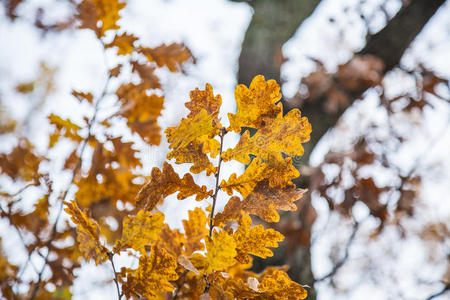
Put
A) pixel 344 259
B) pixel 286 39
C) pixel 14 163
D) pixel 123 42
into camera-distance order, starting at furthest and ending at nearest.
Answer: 1. pixel 286 39
2. pixel 344 259
3. pixel 14 163
4. pixel 123 42

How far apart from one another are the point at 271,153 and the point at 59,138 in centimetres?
90

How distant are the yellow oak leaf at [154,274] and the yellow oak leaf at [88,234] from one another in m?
0.07

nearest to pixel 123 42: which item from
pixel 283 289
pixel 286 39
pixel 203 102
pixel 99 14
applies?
pixel 99 14

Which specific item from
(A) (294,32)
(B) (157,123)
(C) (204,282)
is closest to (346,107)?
(A) (294,32)

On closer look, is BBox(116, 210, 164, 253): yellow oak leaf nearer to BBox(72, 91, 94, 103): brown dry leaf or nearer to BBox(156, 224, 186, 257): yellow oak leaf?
BBox(156, 224, 186, 257): yellow oak leaf

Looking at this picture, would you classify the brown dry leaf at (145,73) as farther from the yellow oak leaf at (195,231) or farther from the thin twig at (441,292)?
the thin twig at (441,292)

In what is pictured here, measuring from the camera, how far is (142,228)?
51 centimetres

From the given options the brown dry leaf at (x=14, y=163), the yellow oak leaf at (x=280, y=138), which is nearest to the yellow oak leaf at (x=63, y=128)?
the brown dry leaf at (x=14, y=163)

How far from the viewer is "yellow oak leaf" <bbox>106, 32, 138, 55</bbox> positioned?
0.95m

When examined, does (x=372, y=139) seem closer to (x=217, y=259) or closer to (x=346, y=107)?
(x=346, y=107)

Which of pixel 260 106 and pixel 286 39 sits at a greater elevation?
pixel 286 39

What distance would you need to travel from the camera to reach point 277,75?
5.92 feet

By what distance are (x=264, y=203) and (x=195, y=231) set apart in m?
0.17

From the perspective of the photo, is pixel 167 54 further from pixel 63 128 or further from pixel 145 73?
pixel 63 128
